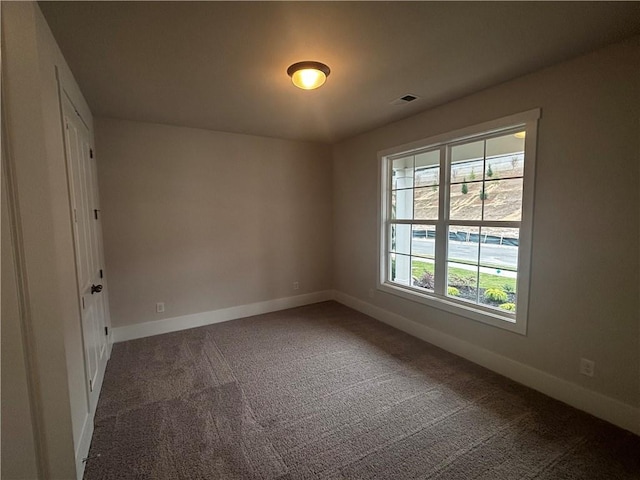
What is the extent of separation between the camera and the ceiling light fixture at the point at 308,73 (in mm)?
2094

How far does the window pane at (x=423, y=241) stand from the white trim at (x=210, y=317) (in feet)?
5.92

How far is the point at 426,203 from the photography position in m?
3.35

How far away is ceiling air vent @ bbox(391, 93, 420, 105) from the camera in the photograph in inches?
108

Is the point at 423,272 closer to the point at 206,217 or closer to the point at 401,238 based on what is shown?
the point at 401,238

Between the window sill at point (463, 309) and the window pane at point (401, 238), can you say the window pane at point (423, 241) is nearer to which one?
the window pane at point (401, 238)

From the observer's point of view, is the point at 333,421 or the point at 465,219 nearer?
the point at 333,421

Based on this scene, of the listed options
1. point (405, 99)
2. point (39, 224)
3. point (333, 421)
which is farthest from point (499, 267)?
point (39, 224)

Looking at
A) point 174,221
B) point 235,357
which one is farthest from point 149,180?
point 235,357

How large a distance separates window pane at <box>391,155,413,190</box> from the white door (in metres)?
3.13

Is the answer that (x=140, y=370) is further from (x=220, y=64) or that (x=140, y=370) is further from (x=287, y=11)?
(x=287, y=11)

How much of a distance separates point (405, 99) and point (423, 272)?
1.86 meters

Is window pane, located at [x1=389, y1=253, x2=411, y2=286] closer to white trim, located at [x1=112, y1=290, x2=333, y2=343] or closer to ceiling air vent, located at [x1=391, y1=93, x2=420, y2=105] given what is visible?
white trim, located at [x1=112, y1=290, x2=333, y2=343]

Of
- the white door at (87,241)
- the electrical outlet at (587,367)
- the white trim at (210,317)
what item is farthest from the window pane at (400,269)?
the white door at (87,241)

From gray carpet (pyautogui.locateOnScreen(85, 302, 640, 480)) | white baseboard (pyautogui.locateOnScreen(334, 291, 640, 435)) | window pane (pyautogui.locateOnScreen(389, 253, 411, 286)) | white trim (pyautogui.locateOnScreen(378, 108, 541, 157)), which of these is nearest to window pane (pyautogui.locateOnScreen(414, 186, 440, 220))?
white trim (pyautogui.locateOnScreen(378, 108, 541, 157))
